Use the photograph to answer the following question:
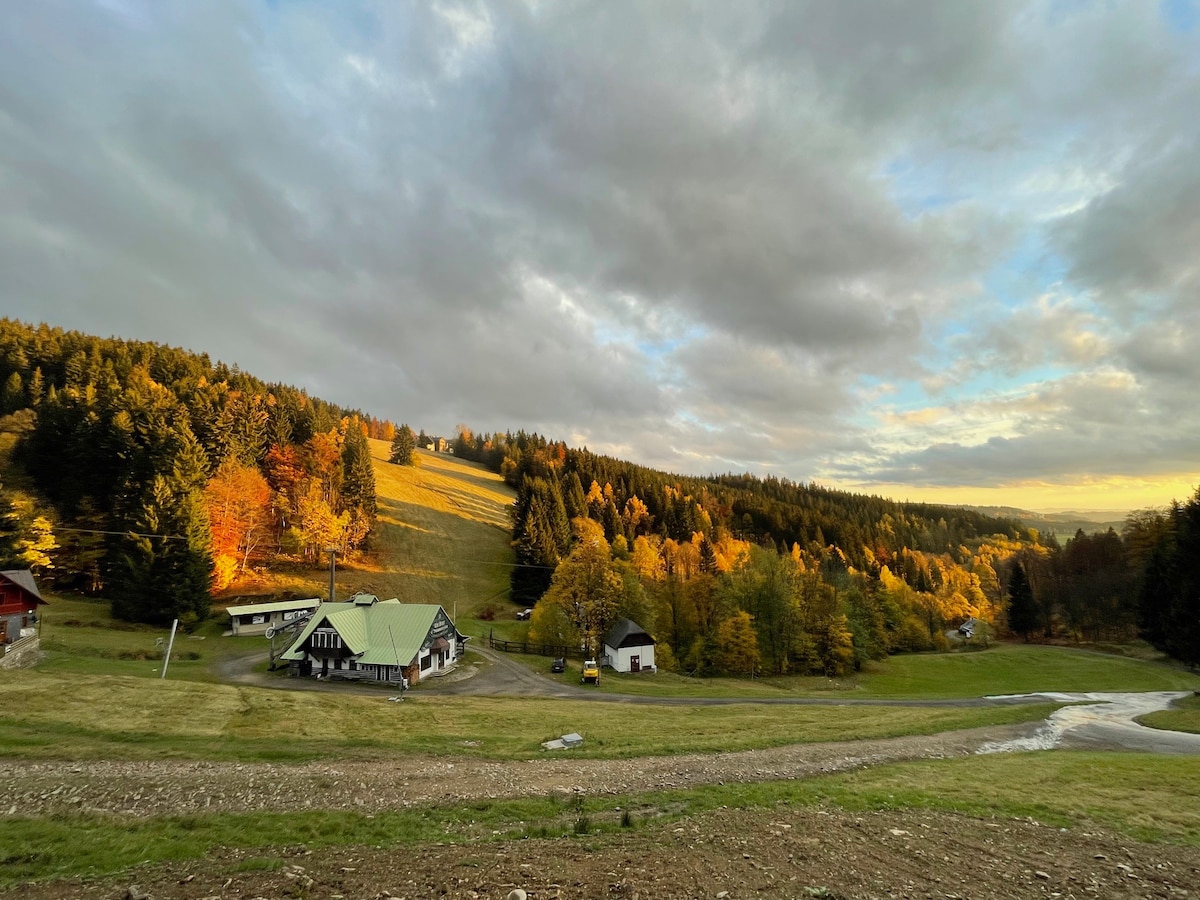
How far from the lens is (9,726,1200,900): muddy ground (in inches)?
349

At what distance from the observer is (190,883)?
8859mm

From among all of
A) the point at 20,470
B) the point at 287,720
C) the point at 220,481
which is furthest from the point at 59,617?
the point at 287,720

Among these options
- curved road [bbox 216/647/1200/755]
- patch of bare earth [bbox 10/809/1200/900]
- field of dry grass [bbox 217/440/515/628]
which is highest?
field of dry grass [bbox 217/440/515/628]

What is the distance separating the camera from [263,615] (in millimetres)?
62500

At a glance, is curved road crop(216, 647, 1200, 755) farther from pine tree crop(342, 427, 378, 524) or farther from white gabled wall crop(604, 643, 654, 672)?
pine tree crop(342, 427, 378, 524)

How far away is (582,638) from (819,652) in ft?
96.1

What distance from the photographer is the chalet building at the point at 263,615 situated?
199ft

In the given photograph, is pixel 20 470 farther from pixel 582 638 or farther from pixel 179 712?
pixel 582 638

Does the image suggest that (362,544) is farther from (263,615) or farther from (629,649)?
(629,649)

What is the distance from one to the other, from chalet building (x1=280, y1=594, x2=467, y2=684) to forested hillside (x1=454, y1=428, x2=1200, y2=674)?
597 inches

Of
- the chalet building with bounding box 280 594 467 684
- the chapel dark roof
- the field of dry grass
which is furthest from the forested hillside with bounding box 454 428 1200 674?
the chalet building with bounding box 280 594 467 684

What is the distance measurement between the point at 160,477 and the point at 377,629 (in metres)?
36.3

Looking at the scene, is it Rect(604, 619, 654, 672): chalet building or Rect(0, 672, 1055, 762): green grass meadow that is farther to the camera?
Rect(604, 619, 654, 672): chalet building

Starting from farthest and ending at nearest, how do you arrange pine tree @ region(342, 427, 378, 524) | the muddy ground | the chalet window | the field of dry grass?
pine tree @ region(342, 427, 378, 524), the field of dry grass, the chalet window, the muddy ground
